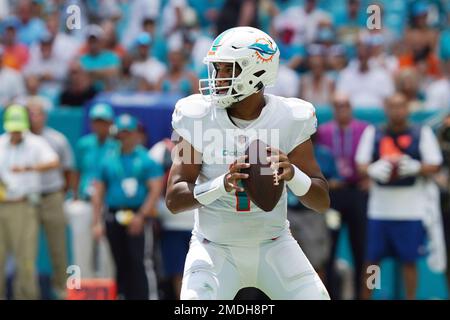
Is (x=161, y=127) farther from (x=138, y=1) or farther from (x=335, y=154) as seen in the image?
(x=138, y=1)

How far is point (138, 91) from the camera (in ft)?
32.9

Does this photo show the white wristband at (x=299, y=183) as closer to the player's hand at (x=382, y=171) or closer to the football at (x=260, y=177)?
the football at (x=260, y=177)

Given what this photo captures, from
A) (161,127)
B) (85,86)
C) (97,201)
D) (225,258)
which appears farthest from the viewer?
(85,86)

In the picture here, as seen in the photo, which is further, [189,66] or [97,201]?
[189,66]

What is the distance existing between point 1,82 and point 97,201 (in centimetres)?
236

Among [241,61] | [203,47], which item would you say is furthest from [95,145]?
[241,61]

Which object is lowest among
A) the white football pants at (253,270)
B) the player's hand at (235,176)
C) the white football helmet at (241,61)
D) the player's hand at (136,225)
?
the player's hand at (136,225)

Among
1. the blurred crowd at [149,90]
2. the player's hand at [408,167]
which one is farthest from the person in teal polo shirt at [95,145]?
the player's hand at [408,167]

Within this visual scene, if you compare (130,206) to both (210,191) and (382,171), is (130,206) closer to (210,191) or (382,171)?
(382,171)

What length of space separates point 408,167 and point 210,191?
3.89 meters

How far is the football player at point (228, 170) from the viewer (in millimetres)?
4621

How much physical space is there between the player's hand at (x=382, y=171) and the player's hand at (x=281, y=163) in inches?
146

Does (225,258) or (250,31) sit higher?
(250,31)
